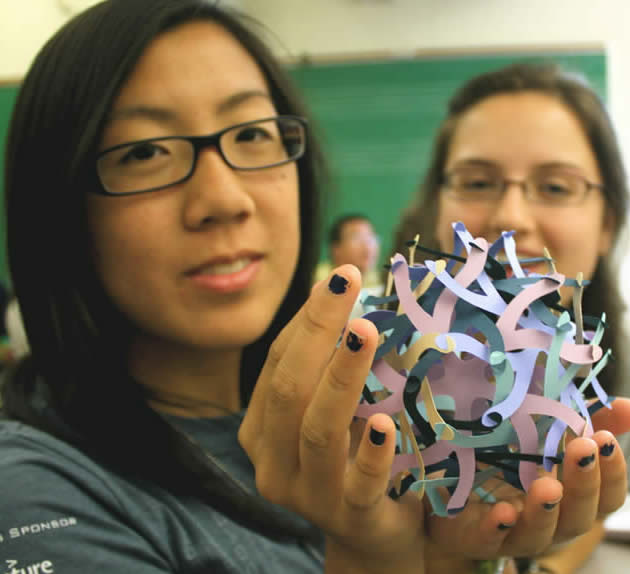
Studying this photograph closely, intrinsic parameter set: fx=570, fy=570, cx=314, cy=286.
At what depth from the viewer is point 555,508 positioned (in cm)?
→ 35

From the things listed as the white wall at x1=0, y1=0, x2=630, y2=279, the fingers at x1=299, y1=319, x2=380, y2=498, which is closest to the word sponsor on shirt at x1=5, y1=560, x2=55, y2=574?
the fingers at x1=299, y1=319, x2=380, y2=498

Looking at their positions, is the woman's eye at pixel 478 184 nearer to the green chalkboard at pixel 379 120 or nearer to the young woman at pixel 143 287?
the young woman at pixel 143 287

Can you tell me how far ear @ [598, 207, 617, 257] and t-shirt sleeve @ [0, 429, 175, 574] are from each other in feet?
2.04

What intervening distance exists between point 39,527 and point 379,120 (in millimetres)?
2229

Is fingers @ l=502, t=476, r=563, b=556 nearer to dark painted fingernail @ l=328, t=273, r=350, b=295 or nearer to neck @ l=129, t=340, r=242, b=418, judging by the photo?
dark painted fingernail @ l=328, t=273, r=350, b=295

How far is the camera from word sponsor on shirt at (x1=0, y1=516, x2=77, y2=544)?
17.5 inches

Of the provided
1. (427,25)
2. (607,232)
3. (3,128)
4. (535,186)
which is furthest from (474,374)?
(427,25)

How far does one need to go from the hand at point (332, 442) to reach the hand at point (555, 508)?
0.03 metres

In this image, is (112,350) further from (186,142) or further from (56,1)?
(56,1)

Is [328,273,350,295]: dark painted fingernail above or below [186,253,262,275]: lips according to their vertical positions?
below

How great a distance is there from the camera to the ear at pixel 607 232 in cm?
73

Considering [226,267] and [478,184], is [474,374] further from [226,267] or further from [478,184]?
[478,184]

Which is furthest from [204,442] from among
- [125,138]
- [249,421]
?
[125,138]

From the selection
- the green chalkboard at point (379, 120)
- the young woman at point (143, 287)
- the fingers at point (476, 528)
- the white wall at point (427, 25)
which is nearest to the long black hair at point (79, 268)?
the young woman at point (143, 287)
